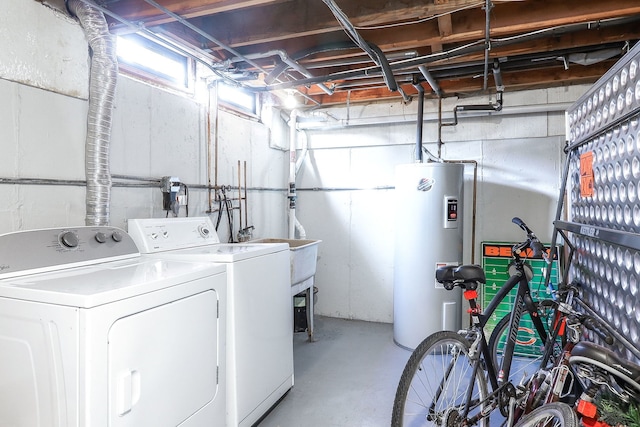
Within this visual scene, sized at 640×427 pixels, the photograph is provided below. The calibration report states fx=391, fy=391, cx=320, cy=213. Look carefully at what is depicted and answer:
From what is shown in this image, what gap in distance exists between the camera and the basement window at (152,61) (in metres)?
2.61

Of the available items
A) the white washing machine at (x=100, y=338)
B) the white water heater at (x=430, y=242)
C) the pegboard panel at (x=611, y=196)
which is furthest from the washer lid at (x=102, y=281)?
the white water heater at (x=430, y=242)

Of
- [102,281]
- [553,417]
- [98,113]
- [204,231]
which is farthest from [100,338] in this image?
[553,417]

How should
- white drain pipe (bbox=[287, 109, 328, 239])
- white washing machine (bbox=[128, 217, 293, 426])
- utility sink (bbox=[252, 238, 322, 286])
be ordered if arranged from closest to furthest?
1. white washing machine (bbox=[128, 217, 293, 426])
2. utility sink (bbox=[252, 238, 322, 286])
3. white drain pipe (bbox=[287, 109, 328, 239])

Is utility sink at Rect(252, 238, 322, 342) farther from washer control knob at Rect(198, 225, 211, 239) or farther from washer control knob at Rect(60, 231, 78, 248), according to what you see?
washer control knob at Rect(60, 231, 78, 248)

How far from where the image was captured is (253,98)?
4105 millimetres

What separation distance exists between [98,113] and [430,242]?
104 inches

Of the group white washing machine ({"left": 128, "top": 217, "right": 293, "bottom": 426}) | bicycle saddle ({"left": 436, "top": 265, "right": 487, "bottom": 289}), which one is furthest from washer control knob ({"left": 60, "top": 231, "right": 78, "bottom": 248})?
bicycle saddle ({"left": 436, "top": 265, "right": 487, "bottom": 289})

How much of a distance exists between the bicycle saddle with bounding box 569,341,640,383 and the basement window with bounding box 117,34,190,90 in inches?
113

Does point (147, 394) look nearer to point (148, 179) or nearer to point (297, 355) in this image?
point (148, 179)

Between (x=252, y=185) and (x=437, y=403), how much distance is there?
8.65 ft

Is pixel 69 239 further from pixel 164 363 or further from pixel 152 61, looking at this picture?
pixel 152 61

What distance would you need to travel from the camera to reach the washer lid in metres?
1.38

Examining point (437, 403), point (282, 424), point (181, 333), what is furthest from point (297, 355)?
point (181, 333)

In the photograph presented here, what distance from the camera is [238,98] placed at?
387cm
